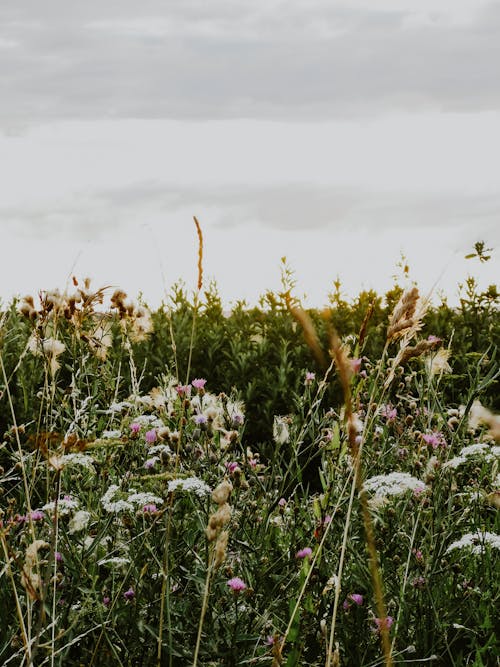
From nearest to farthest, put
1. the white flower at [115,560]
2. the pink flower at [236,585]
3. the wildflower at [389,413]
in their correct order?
the pink flower at [236,585] → the white flower at [115,560] → the wildflower at [389,413]

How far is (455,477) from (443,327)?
3704mm

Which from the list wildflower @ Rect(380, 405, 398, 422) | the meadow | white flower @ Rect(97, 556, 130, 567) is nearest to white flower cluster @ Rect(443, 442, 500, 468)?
the meadow

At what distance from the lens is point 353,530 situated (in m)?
2.69

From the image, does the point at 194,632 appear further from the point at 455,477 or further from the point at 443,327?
the point at 443,327

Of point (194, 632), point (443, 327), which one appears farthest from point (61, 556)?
point (443, 327)

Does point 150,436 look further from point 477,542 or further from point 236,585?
point 477,542

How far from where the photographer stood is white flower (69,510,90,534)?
8.48 ft

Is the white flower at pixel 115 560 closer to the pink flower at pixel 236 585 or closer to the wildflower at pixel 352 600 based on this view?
the pink flower at pixel 236 585

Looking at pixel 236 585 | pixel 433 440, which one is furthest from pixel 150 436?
pixel 433 440

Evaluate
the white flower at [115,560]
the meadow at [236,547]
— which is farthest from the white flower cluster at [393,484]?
the white flower at [115,560]

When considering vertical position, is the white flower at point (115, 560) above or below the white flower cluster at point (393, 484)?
below

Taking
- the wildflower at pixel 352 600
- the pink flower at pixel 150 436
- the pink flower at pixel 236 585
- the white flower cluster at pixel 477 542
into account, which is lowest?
the wildflower at pixel 352 600

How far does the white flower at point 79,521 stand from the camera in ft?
8.48

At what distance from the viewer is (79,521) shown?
8.52ft
